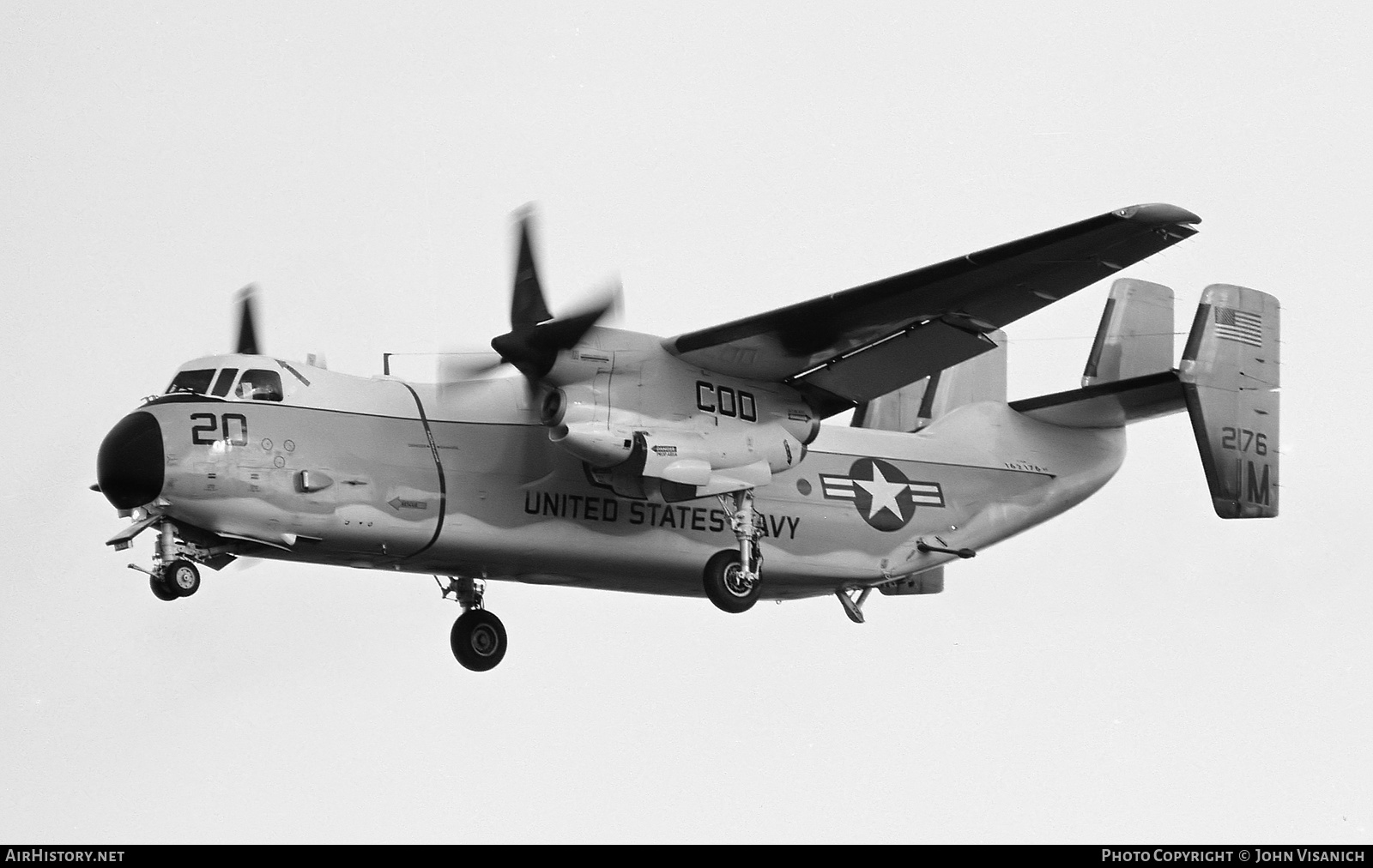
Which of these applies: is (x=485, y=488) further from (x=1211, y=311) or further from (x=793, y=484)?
(x=1211, y=311)

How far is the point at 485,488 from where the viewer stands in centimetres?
1650

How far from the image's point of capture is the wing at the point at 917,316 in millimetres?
15219

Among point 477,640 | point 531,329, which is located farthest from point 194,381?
point 477,640

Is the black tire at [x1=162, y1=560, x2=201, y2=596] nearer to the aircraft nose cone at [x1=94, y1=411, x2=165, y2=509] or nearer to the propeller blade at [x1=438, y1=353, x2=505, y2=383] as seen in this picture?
the aircraft nose cone at [x1=94, y1=411, x2=165, y2=509]

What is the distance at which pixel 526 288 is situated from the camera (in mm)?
16516

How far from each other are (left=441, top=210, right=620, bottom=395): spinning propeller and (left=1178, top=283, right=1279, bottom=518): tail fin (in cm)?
638

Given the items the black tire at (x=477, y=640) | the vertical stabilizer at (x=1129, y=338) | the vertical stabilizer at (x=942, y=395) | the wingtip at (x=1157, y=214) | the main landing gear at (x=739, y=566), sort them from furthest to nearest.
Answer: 1. the vertical stabilizer at (x=942, y=395)
2. the vertical stabilizer at (x=1129, y=338)
3. the black tire at (x=477, y=640)
4. the main landing gear at (x=739, y=566)
5. the wingtip at (x=1157, y=214)

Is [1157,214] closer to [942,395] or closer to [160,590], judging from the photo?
[942,395]

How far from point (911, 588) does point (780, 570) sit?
2362 mm

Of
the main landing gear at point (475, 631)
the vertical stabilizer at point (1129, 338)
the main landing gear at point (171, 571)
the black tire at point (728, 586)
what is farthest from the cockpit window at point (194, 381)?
the vertical stabilizer at point (1129, 338)

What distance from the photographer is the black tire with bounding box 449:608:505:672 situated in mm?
18375

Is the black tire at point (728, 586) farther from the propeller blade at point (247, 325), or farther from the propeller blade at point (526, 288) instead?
the propeller blade at point (247, 325)

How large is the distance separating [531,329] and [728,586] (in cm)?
314

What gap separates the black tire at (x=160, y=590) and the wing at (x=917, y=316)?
4807 mm
